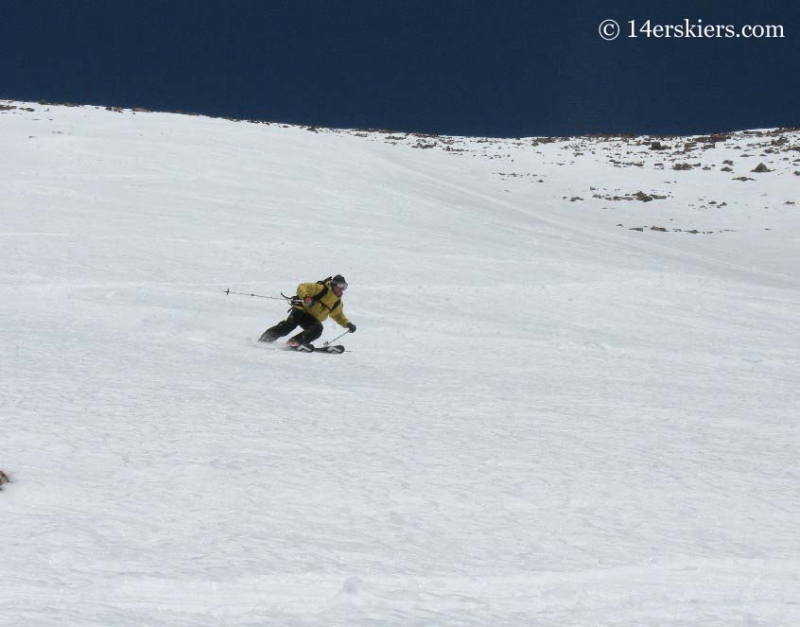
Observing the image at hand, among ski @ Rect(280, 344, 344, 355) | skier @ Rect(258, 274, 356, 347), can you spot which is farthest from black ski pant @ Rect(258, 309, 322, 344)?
ski @ Rect(280, 344, 344, 355)

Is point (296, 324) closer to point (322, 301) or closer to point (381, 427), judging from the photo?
point (322, 301)

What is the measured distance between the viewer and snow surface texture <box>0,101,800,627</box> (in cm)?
309

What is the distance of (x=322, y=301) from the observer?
9.17 m

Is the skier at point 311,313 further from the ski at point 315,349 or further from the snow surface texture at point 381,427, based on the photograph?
the snow surface texture at point 381,427

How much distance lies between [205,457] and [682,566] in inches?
101

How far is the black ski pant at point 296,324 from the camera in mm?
9188

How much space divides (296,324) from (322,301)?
0.43 metres

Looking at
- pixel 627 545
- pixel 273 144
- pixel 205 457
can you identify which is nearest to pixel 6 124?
pixel 273 144

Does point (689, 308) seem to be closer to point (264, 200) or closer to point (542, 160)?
point (264, 200)

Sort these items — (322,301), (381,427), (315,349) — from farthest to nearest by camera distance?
(322,301)
(315,349)
(381,427)

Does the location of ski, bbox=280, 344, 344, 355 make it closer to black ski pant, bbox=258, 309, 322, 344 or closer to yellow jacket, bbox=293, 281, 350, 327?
black ski pant, bbox=258, 309, 322, 344

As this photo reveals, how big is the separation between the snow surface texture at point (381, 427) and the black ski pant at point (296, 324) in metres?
0.42

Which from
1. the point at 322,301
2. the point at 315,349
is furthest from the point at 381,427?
the point at 322,301

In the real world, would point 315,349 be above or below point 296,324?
below
